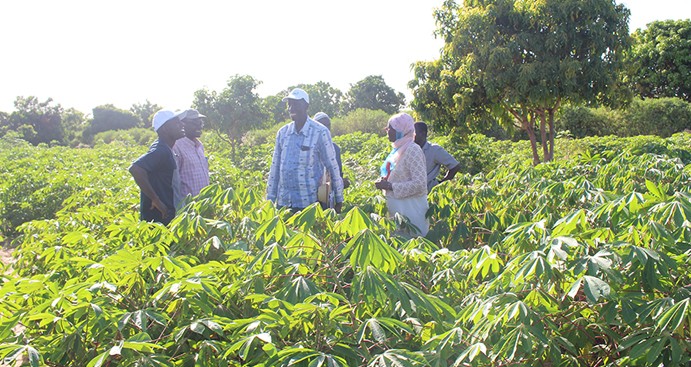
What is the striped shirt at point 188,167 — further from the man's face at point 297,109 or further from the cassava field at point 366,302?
the cassava field at point 366,302

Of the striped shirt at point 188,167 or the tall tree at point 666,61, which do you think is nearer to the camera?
the striped shirt at point 188,167

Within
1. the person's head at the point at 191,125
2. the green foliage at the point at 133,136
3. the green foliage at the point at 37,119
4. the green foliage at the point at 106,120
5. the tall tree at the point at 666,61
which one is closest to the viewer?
the person's head at the point at 191,125

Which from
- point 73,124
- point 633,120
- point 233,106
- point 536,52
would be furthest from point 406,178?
point 73,124

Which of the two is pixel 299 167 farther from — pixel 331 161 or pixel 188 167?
pixel 188 167

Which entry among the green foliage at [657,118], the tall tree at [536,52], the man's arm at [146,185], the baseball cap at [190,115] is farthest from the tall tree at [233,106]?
the man's arm at [146,185]

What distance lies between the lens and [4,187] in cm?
911

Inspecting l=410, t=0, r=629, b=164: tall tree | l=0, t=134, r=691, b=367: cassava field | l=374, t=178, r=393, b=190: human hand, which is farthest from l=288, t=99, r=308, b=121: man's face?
l=410, t=0, r=629, b=164: tall tree

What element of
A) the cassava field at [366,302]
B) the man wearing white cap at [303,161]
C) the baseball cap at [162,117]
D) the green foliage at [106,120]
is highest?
the green foliage at [106,120]

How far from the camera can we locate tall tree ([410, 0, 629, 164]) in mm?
8914

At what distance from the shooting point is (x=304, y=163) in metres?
4.22

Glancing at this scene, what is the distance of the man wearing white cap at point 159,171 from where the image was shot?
3.60 metres

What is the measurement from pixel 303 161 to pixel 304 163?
2 cm

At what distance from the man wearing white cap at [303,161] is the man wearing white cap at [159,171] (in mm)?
767

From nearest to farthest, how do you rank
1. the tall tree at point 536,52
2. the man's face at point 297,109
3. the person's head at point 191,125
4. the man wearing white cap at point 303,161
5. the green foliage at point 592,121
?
the man's face at point 297,109
the man wearing white cap at point 303,161
the person's head at point 191,125
the tall tree at point 536,52
the green foliage at point 592,121
